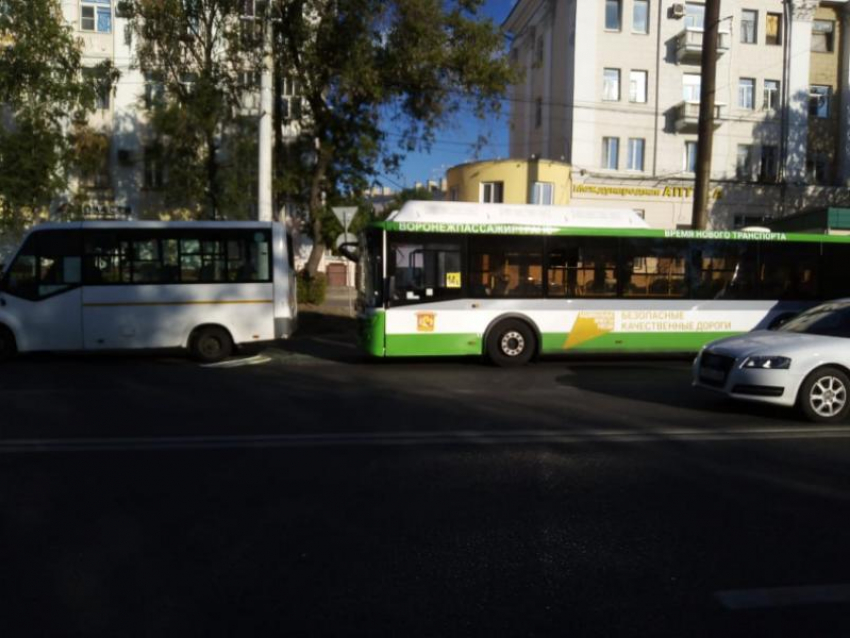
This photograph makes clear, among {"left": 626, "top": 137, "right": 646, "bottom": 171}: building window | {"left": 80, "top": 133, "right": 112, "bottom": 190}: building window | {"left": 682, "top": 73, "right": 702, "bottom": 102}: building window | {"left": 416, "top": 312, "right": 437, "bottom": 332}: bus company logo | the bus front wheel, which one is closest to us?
{"left": 416, "top": 312, "right": 437, "bottom": 332}: bus company logo

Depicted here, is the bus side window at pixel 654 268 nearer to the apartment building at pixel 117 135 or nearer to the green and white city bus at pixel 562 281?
the green and white city bus at pixel 562 281

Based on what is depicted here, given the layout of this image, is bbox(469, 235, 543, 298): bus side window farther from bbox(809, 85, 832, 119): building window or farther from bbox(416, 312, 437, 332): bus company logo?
bbox(809, 85, 832, 119): building window

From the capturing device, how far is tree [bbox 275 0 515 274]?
64.3 ft

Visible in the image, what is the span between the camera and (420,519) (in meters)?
4.96

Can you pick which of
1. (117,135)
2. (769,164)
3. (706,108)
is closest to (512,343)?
(706,108)

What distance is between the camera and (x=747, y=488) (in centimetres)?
573

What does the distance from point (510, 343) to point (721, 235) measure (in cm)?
474

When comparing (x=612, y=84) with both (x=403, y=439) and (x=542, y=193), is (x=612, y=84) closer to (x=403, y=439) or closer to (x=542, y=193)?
(x=542, y=193)

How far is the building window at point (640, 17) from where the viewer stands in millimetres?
32750

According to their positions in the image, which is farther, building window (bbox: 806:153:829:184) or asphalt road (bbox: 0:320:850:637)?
building window (bbox: 806:153:829:184)

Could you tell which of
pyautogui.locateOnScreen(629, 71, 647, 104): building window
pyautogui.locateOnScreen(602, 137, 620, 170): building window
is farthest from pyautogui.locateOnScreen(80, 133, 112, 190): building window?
pyautogui.locateOnScreen(629, 71, 647, 104): building window

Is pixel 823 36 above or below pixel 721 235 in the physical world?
above

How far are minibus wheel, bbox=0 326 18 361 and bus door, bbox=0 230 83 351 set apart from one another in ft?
0.64

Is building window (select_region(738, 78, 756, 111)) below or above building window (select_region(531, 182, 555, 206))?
above
